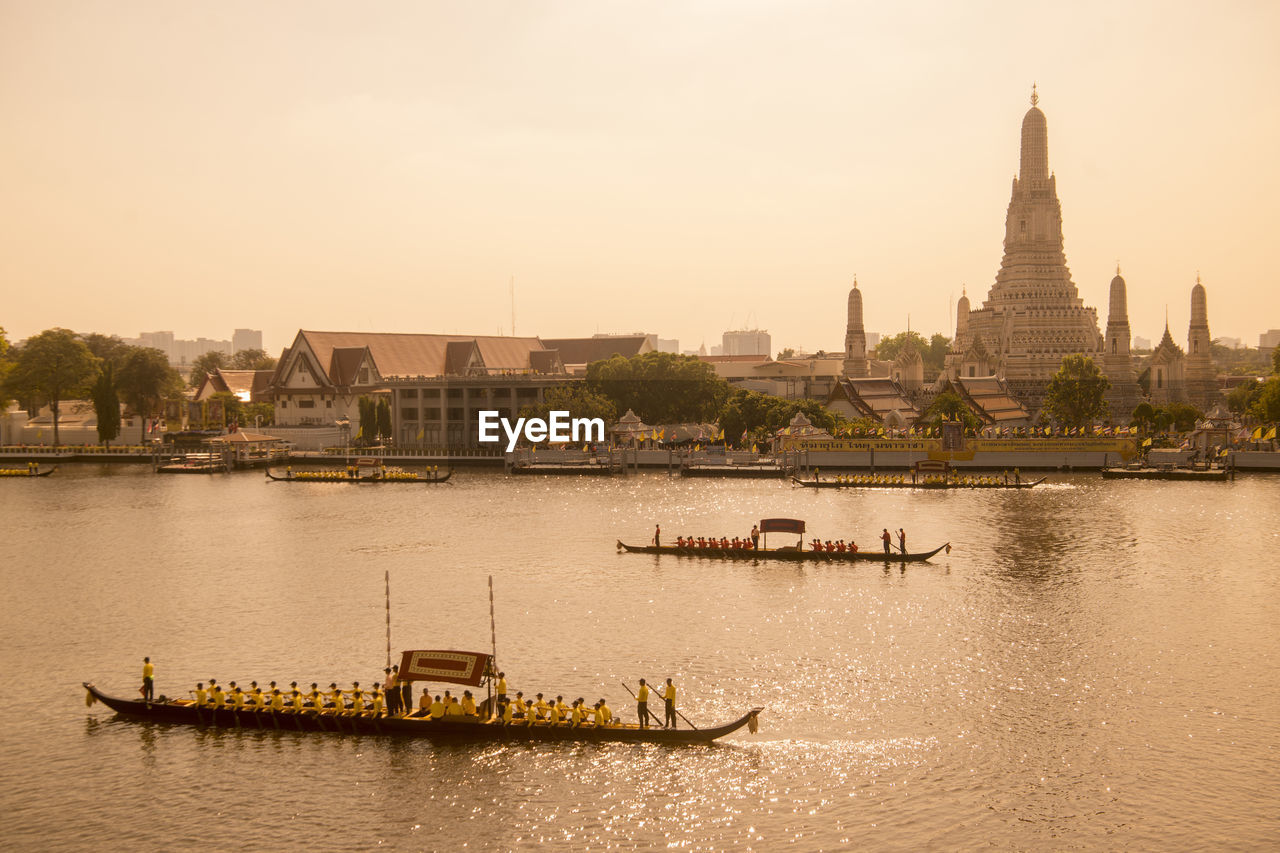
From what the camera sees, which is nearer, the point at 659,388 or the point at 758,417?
the point at 659,388

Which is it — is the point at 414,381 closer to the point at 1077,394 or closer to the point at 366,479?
the point at 366,479

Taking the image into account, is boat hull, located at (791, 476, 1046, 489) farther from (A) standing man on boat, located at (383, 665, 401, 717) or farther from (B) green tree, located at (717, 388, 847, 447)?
(A) standing man on boat, located at (383, 665, 401, 717)

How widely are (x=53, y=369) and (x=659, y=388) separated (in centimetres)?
7611

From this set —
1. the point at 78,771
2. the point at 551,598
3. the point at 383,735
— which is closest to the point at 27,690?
the point at 78,771

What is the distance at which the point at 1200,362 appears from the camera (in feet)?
505

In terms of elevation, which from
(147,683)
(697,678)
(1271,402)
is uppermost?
(1271,402)

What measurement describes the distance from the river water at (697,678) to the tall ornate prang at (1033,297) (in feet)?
285

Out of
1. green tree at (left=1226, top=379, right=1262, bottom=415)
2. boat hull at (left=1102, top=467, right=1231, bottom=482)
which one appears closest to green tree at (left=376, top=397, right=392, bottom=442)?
boat hull at (left=1102, top=467, right=1231, bottom=482)

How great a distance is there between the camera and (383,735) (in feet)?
104

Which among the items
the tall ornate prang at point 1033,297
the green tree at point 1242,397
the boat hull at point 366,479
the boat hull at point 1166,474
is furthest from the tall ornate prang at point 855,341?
the boat hull at point 366,479

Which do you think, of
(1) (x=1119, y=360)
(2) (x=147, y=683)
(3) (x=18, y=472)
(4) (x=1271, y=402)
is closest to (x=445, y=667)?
(2) (x=147, y=683)

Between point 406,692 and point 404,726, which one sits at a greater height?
point 406,692

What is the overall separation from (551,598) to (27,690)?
20.8 meters

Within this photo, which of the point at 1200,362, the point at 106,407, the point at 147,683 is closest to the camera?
the point at 147,683
